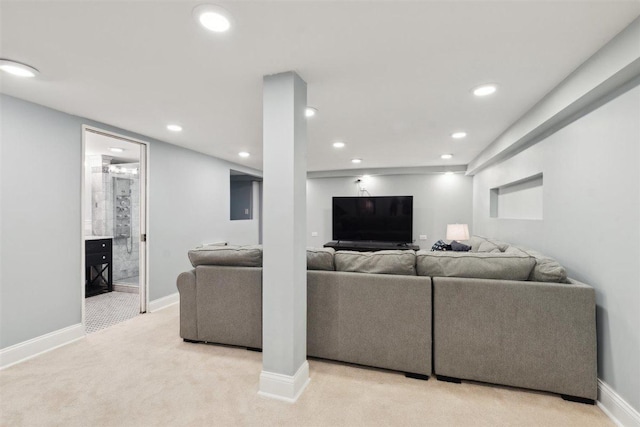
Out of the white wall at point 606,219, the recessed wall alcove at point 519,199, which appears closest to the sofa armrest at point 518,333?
the white wall at point 606,219

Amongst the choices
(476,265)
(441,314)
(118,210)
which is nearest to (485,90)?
(476,265)

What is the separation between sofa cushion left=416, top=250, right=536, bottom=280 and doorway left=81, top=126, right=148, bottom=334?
3676 millimetres

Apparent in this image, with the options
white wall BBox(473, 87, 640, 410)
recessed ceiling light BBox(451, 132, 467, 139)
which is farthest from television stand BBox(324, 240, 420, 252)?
white wall BBox(473, 87, 640, 410)

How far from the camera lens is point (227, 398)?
1943mm

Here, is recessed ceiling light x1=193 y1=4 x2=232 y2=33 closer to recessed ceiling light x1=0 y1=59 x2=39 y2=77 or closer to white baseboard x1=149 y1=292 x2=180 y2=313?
recessed ceiling light x1=0 y1=59 x2=39 y2=77

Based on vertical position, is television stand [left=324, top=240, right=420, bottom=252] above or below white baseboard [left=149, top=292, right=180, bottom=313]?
above

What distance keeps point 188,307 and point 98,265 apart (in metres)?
3.03

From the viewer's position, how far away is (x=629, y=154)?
1.64m

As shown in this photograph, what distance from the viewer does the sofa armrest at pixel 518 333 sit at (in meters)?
1.88

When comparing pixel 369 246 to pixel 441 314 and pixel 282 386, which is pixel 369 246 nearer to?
pixel 441 314

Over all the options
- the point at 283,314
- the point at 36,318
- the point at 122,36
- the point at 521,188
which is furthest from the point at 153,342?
the point at 521,188

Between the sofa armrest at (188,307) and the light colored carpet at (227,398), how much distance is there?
26 cm

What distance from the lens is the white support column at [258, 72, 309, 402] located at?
1.94 m

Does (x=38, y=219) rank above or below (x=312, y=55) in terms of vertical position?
below
